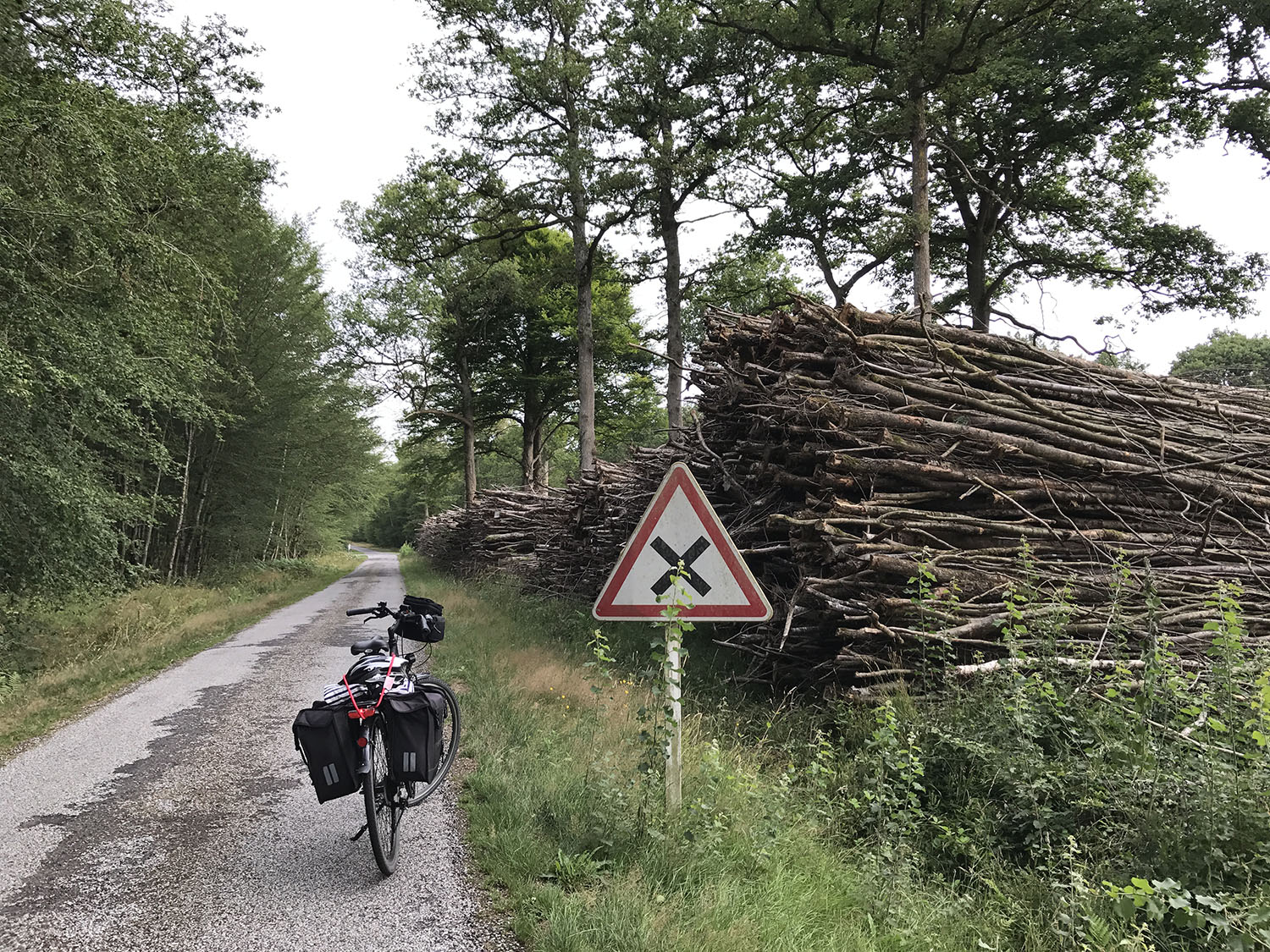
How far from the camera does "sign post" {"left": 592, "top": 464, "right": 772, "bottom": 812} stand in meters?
3.54

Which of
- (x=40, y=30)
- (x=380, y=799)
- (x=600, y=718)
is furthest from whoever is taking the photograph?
(x=40, y=30)

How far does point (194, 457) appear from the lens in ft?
66.6

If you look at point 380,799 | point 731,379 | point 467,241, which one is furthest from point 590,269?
point 380,799

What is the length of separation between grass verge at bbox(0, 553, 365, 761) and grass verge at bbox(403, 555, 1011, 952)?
4619mm

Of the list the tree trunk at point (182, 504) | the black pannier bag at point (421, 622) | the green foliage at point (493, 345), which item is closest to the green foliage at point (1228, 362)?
the black pannier bag at point (421, 622)

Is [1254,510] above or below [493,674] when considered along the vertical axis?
above

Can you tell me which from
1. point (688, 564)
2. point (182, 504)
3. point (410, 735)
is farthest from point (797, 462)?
point (182, 504)

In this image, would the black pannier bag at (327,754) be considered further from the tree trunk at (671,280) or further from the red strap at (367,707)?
the tree trunk at (671,280)

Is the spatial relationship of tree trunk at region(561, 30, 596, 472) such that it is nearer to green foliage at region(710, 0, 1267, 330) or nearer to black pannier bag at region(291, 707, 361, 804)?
green foliage at region(710, 0, 1267, 330)

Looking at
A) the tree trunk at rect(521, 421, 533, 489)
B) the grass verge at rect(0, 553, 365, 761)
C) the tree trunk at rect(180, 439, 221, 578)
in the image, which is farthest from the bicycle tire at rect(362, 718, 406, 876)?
the tree trunk at rect(521, 421, 533, 489)

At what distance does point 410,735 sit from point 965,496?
179 inches

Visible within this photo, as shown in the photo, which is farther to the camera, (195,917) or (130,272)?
(130,272)

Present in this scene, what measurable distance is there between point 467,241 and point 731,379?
13849mm

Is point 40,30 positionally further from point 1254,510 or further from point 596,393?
point 596,393
